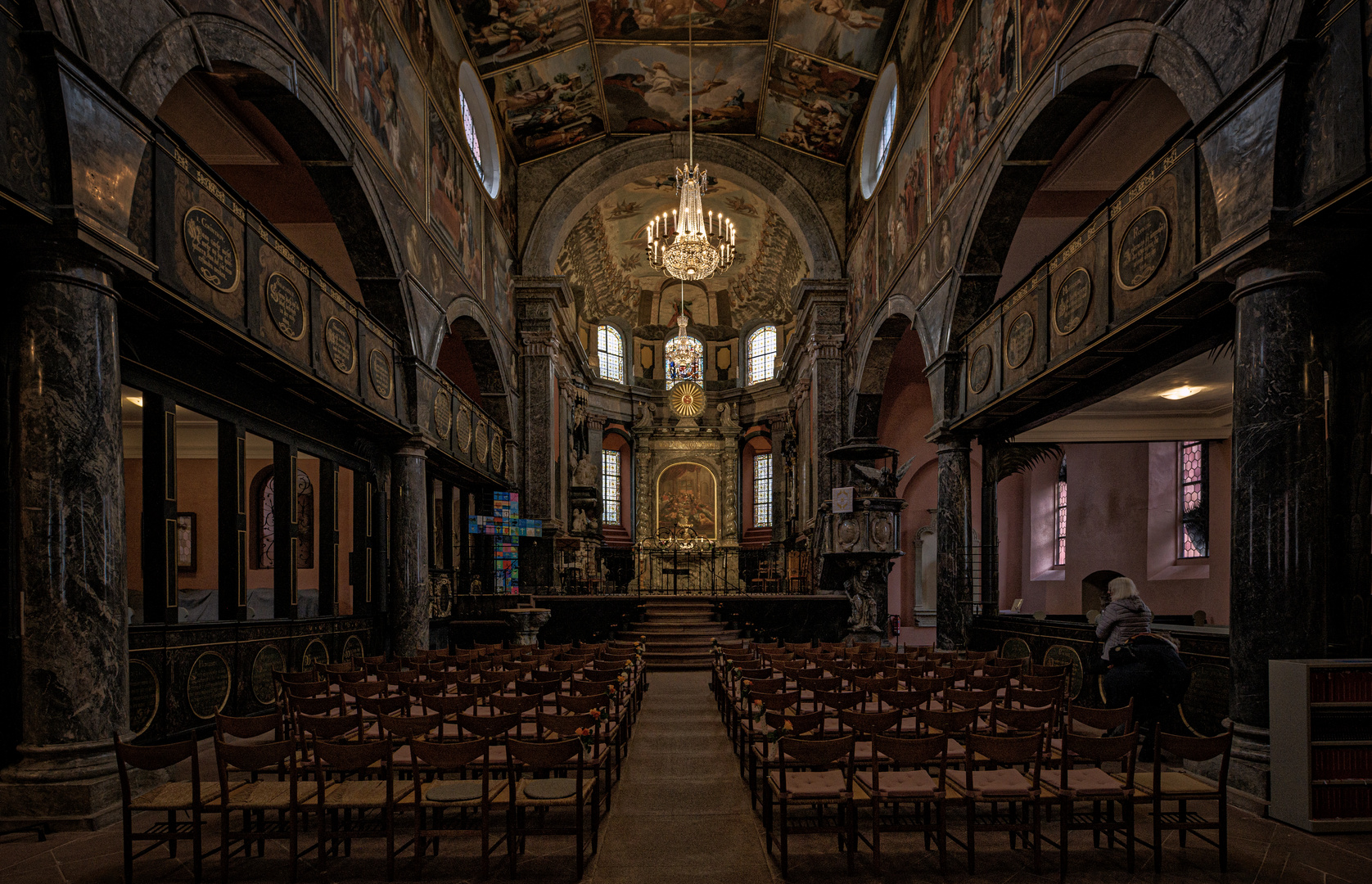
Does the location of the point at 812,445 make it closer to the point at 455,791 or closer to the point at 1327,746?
the point at 1327,746

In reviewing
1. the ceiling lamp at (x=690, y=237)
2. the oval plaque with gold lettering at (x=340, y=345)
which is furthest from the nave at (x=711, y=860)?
the ceiling lamp at (x=690, y=237)

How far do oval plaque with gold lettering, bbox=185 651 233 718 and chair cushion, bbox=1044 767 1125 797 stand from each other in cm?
719

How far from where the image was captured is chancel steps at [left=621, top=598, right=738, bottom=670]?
15.2 metres

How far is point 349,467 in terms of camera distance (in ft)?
41.7

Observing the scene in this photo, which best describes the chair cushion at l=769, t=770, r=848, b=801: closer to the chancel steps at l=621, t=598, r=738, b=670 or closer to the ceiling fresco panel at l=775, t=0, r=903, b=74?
the chancel steps at l=621, t=598, r=738, b=670

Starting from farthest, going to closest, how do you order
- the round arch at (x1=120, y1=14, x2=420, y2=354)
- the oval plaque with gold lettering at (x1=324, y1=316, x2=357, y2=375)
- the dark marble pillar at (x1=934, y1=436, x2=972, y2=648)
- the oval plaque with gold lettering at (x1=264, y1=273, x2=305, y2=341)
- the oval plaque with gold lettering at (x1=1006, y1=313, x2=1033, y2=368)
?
the dark marble pillar at (x1=934, y1=436, x2=972, y2=648), the oval plaque with gold lettering at (x1=1006, y1=313, x2=1033, y2=368), the oval plaque with gold lettering at (x1=324, y1=316, x2=357, y2=375), the oval plaque with gold lettering at (x1=264, y1=273, x2=305, y2=341), the round arch at (x1=120, y1=14, x2=420, y2=354)

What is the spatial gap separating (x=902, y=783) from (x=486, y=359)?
1634 centimetres

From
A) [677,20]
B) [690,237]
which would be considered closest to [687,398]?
[690,237]

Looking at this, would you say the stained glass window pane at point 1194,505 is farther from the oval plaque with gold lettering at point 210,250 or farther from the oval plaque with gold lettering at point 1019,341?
the oval plaque with gold lettering at point 210,250

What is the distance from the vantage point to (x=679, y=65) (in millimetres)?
19547

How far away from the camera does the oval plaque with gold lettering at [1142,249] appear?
7.18 meters

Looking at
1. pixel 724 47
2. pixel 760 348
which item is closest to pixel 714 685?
pixel 724 47

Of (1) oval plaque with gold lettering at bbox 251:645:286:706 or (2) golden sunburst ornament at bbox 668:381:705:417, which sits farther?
(2) golden sunburst ornament at bbox 668:381:705:417

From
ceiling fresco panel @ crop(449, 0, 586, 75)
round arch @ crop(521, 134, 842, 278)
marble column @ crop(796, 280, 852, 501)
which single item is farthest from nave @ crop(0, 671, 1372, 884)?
round arch @ crop(521, 134, 842, 278)
